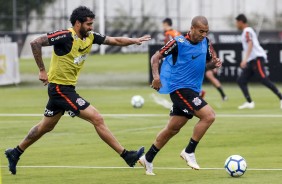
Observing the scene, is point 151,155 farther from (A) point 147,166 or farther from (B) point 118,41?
(B) point 118,41

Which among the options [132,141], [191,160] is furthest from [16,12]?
[191,160]

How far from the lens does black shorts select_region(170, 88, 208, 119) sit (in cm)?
1352

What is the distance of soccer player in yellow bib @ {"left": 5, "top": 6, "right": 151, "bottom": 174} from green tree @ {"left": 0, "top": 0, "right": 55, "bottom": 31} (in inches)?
2074

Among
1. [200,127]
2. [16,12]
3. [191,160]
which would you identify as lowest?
[16,12]

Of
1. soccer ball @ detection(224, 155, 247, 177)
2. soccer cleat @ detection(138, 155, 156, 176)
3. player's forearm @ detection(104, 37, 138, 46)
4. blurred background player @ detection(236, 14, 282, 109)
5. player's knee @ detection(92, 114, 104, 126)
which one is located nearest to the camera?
soccer ball @ detection(224, 155, 247, 177)

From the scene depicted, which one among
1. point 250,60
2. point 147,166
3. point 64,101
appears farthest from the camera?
point 250,60

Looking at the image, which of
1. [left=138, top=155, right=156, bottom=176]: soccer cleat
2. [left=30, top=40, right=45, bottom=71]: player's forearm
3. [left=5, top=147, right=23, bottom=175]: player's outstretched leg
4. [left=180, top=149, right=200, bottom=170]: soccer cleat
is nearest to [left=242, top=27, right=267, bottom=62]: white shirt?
[left=180, top=149, right=200, bottom=170]: soccer cleat

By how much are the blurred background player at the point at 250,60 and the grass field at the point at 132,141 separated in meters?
0.53

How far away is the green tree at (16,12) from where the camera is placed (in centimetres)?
6606

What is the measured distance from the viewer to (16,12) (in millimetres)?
66688

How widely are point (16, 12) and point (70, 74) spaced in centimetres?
5415

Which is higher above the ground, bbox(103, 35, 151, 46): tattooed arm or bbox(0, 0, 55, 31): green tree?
bbox(103, 35, 151, 46): tattooed arm

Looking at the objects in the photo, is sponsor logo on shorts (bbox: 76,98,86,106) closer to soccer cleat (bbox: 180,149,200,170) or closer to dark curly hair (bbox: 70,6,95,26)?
dark curly hair (bbox: 70,6,95,26)

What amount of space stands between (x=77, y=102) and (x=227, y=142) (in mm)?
4882
